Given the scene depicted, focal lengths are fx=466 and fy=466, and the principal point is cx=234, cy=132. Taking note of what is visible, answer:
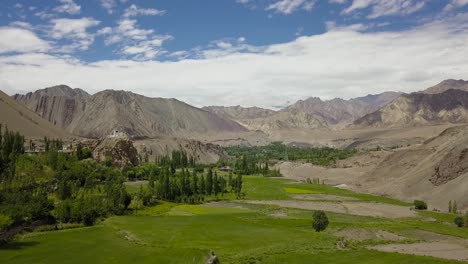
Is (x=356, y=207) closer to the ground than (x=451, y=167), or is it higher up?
closer to the ground

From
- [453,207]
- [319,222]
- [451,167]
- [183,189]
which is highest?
[451,167]

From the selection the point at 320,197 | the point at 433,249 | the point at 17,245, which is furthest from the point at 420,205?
the point at 17,245

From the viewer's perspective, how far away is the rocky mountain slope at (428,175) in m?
130

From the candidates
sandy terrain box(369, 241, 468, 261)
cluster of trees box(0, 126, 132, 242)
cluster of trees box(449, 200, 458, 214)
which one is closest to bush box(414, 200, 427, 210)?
cluster of trees box(449, 200, 458, 214)

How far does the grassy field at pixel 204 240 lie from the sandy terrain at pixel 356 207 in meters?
8.24

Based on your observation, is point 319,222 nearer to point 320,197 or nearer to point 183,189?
point 183,189

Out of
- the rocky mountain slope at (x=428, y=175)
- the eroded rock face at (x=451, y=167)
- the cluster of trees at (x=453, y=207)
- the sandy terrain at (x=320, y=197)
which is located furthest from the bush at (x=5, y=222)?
the eroded rock face at (x=451, y=167)

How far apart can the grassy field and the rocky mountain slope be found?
26.3 m

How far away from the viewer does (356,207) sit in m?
127

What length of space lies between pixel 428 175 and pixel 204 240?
10505cm

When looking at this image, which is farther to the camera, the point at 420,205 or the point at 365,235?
the point at 420,205

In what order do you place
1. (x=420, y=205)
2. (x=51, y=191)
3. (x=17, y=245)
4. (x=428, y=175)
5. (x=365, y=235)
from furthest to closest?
1. (x=428, y=175)
2. (x=420, y=205)
3. (x=51, y=191)
4. (x=365, y=235)
5. (x=17, y=245)

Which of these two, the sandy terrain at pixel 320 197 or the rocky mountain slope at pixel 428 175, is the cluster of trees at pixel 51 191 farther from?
the rocky mountain slope at pixel 428 175

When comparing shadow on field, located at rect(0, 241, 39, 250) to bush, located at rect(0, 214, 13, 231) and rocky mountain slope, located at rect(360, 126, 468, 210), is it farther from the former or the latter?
rocky mountain slope, located at rect(360, 126, 468, 210)
